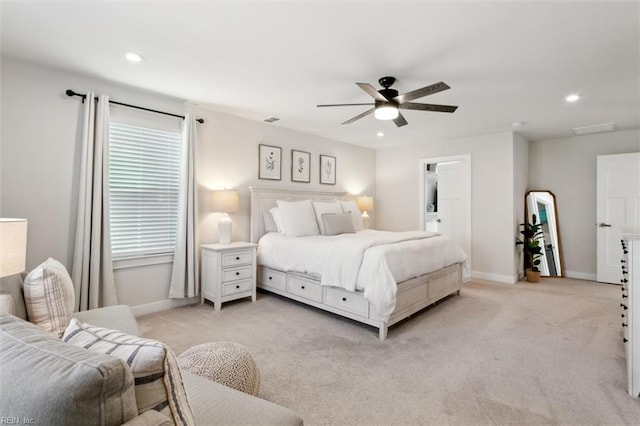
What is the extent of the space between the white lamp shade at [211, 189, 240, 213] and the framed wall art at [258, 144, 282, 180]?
76 centimetres

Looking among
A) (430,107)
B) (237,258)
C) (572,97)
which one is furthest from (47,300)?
(572,97)

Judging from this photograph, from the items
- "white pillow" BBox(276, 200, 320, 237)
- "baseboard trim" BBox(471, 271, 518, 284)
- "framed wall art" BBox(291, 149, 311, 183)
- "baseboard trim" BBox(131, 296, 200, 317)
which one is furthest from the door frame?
"baseboard trim" BBox(131, 296, 200, 317)

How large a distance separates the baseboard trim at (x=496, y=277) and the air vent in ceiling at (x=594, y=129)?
2478 millimetres

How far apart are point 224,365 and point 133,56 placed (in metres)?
2.56

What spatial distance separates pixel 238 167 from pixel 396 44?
Answer: 2720mm

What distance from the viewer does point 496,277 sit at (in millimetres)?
5090

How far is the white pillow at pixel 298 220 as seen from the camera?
4.18 meters

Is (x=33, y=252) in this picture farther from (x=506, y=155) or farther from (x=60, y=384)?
(x=506, y=155)

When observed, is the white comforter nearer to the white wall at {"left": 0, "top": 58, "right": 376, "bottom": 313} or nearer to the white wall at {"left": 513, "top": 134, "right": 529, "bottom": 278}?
the white wall at {"left": 0, "top": 58, "right": 376, "bottom": 313}

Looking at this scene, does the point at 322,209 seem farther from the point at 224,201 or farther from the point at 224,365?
the point at 224,365

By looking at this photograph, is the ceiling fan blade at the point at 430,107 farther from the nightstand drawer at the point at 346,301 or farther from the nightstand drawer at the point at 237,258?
the nightstand drawer at the point at 237,258

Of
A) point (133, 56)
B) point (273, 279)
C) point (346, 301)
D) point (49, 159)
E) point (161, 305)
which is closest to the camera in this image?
point (133, 56)

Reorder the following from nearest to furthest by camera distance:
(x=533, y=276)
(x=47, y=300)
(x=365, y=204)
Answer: (x=47, y=300)
(x=533, y=276)
(x=365, y=204)

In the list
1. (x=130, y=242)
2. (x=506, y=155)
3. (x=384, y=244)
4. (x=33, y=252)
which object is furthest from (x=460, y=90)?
(x=33, y=252)
